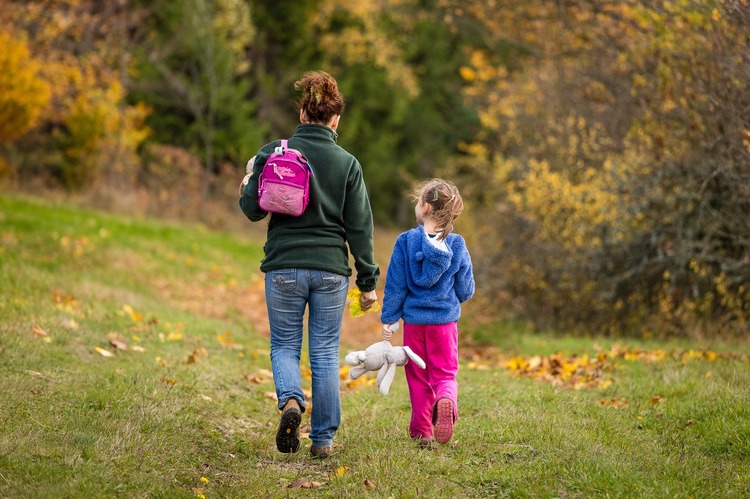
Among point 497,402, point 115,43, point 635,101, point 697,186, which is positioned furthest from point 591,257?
point 115,43

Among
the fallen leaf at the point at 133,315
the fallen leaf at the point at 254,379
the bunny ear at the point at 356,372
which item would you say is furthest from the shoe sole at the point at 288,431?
the fallen leaf at the point at 133,315

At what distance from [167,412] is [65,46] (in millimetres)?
18777

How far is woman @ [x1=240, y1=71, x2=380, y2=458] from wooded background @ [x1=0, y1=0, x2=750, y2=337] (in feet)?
1.47

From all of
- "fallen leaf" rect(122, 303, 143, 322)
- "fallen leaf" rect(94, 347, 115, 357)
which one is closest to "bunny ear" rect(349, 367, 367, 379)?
"fallen leaf" rect(94, 347, 115, 357)

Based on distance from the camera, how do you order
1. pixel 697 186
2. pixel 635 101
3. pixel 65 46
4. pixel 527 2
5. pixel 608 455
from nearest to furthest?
pixel 608 455
pixel 697 186
pixel 635 101
pixel 527 2
pixel 65 46

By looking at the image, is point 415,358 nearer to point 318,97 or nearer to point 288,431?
point 288,431

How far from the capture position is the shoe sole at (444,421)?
473cm

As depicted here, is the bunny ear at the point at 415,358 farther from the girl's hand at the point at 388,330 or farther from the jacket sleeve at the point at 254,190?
the jacket sleeve at the point at 254,190

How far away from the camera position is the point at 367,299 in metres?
4.91

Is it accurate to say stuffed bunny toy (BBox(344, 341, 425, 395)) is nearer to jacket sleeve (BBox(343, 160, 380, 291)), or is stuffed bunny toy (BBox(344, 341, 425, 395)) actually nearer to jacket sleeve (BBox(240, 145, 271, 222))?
jacket sleeve (BBox(343, 160, 380, 291))

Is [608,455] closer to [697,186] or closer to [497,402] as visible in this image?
[497,402]

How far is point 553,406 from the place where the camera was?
18.7 feet

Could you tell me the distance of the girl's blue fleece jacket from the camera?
15.8 feet

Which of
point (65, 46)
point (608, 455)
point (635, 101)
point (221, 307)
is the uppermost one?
point (65, 46)
